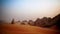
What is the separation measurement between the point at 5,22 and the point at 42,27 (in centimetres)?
52

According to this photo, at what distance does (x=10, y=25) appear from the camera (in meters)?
1.61

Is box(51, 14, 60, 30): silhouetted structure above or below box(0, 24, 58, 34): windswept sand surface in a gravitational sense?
above

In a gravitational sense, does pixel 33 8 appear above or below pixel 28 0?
below

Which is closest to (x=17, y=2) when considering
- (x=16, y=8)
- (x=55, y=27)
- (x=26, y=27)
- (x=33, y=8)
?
(x=16, y=8)

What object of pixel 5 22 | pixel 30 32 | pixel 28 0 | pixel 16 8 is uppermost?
pixel 28 0

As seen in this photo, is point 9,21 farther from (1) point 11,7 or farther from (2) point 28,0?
(2) point 28,0

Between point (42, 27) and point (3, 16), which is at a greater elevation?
point (3, 16)

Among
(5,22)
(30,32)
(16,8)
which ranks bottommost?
(30,32)

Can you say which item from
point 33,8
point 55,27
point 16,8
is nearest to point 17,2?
point 16,8

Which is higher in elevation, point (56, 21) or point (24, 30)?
point (56, 21)

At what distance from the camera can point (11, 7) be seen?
5.43 feet

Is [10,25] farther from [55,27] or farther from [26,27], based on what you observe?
[55,27]

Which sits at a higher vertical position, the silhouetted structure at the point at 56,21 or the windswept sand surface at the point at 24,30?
the silhouetted structure at the point at 56,21

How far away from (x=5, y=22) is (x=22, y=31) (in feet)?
0.90
